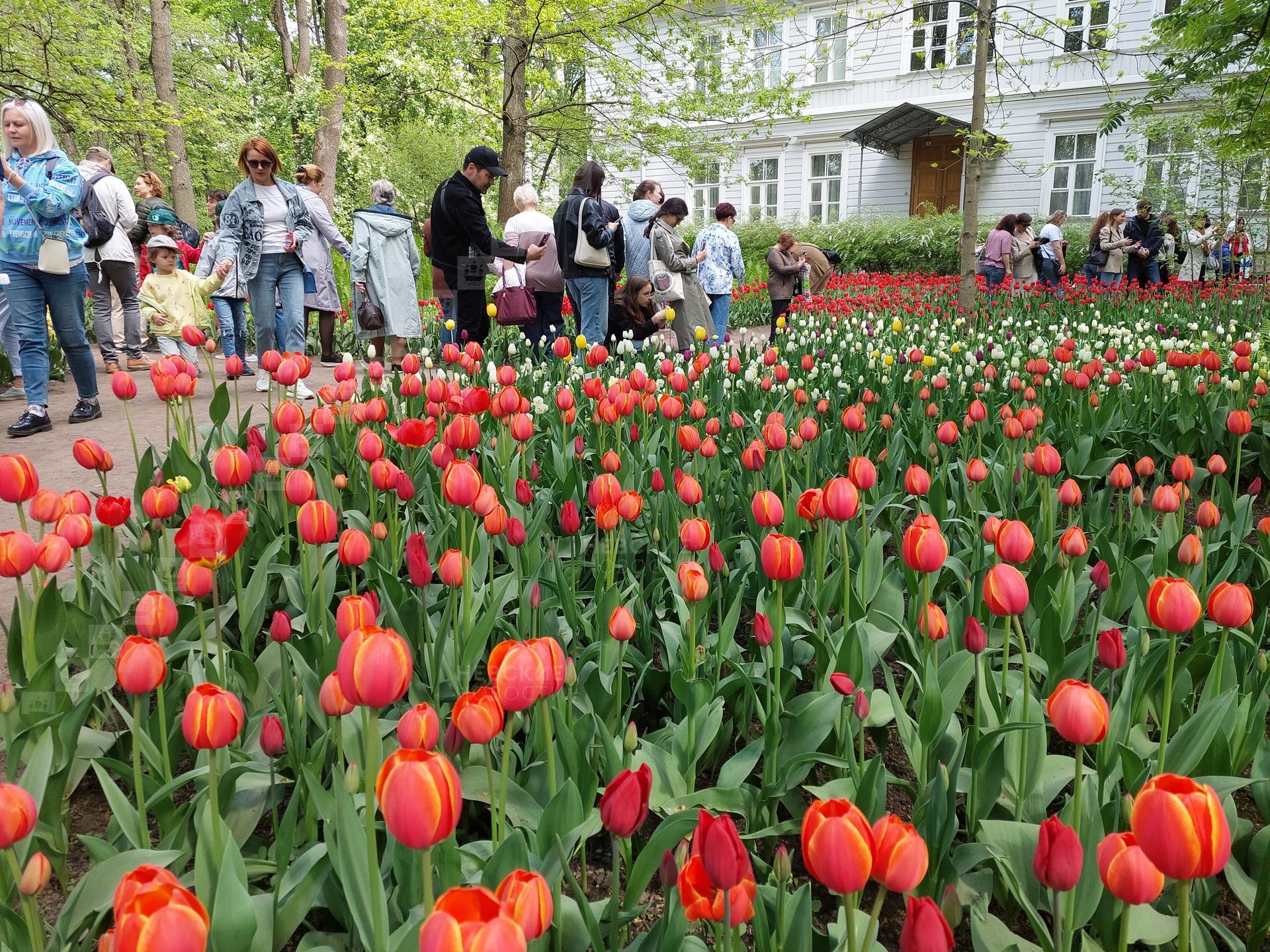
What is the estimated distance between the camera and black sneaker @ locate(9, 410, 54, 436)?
220 inches

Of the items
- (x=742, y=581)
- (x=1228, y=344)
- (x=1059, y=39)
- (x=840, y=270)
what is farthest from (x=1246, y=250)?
(x=742, y=581)

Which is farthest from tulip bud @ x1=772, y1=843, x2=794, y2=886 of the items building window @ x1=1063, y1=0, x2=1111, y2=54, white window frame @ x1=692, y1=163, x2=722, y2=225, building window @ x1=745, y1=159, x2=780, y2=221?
white window frame @ x1=692, y1=163, x2=722, y2=225

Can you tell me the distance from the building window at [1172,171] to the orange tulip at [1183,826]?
54.6 feet

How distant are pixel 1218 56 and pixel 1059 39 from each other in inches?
872

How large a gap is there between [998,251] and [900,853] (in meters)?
12.0

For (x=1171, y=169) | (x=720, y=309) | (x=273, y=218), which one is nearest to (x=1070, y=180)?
(x=1171, y=169)

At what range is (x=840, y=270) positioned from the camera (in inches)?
843

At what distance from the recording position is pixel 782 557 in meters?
1.74

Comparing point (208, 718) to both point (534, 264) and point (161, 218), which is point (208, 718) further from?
point (161, 218)

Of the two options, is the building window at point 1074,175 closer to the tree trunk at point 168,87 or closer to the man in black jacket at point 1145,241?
the man in black jacket at point 1145,241

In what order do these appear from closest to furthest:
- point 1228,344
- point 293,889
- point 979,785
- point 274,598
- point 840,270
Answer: point 293,889 < point 979,785 < point 274,598 < point 1228,344 < point 840,270

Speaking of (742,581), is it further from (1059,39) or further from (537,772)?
(1059,39)

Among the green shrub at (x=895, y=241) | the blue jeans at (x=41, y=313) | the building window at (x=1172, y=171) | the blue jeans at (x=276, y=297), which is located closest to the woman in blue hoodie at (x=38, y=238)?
the blue jeans at (x=41, y=313)

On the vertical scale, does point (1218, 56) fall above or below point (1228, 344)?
above
